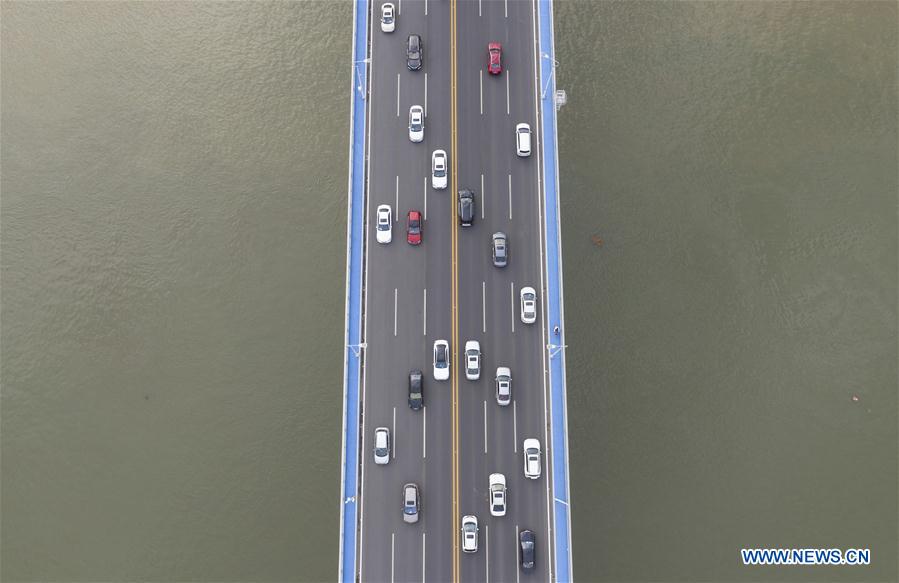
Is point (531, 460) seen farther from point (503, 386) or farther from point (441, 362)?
point (441, 362)

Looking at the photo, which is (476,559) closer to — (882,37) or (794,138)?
(794,138)

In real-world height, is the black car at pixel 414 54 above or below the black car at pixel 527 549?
above

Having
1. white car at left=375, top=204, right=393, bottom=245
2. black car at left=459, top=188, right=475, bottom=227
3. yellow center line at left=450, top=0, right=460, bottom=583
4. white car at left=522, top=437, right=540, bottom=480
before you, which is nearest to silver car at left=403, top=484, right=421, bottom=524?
yellow center line at left=450, top=0, right=460, bottom=583

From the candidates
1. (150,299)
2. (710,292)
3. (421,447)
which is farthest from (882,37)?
(150,299)

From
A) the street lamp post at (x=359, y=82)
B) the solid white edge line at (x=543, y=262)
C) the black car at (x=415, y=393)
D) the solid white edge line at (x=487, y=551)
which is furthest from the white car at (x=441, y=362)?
the street lamp post at (x=359, y=82)

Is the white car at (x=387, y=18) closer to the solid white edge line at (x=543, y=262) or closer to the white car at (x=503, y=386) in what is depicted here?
the solid white edge line at (x=543, y=262)

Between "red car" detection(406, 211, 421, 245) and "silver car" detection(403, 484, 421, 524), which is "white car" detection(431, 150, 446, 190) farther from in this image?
"silver car" detection(403, 484, 421, 524)
